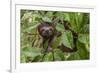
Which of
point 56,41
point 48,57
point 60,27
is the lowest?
point 48,57

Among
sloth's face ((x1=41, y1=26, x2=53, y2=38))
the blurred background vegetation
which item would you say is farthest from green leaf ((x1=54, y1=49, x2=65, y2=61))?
sloth's face ((x1=41, y1=26, x2=53, y2=38))

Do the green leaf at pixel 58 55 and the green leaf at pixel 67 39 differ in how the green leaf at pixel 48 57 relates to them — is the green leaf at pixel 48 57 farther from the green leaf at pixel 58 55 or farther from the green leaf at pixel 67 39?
the green leaf at pixel 67 39

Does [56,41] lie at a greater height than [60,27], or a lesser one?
lesser

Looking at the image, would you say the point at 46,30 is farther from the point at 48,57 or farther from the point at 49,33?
the point at 48,57

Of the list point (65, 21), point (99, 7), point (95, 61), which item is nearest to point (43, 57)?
point (65, 21)

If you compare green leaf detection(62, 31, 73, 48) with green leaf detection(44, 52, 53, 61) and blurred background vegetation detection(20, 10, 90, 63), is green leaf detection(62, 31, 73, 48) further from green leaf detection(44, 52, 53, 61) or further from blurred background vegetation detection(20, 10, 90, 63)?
green leaf detection(44, 52, 53, 61)

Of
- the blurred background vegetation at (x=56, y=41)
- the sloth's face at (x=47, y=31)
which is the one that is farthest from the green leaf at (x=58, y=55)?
the sloth's face at (x=47, y=31)

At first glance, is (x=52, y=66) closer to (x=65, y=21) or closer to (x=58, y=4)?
(x=65, y=21)

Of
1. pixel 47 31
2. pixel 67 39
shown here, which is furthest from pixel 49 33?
pixel 67 39
